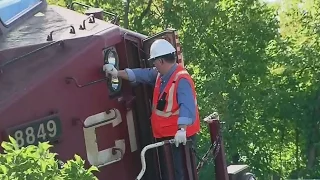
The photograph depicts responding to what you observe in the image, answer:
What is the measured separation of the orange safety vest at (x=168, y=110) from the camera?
17.7ft

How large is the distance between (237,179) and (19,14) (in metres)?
2.21

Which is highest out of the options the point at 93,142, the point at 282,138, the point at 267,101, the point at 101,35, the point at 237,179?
the point at 101,35

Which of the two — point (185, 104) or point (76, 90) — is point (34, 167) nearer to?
point (76, 90)

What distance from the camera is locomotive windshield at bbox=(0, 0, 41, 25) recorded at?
16.9ft

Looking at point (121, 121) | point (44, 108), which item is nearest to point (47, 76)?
point (44, 108)

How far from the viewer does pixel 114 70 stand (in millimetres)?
5090

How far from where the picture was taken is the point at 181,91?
5.36 metres

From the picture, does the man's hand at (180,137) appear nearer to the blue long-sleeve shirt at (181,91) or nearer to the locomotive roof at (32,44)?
the blue long-sleeve shirt at (181,91)

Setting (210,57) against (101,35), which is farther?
(210,57)

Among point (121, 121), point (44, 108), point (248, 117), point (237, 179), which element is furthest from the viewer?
point (248, 117)

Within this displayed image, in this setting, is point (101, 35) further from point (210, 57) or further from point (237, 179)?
point (210, 57)

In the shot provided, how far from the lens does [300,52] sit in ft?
88.2

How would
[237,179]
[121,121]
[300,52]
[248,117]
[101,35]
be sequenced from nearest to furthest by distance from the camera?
[101,35]
[121,121]
[237,179]
[248,117]
[300,52]

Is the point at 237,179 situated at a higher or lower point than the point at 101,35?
lower
